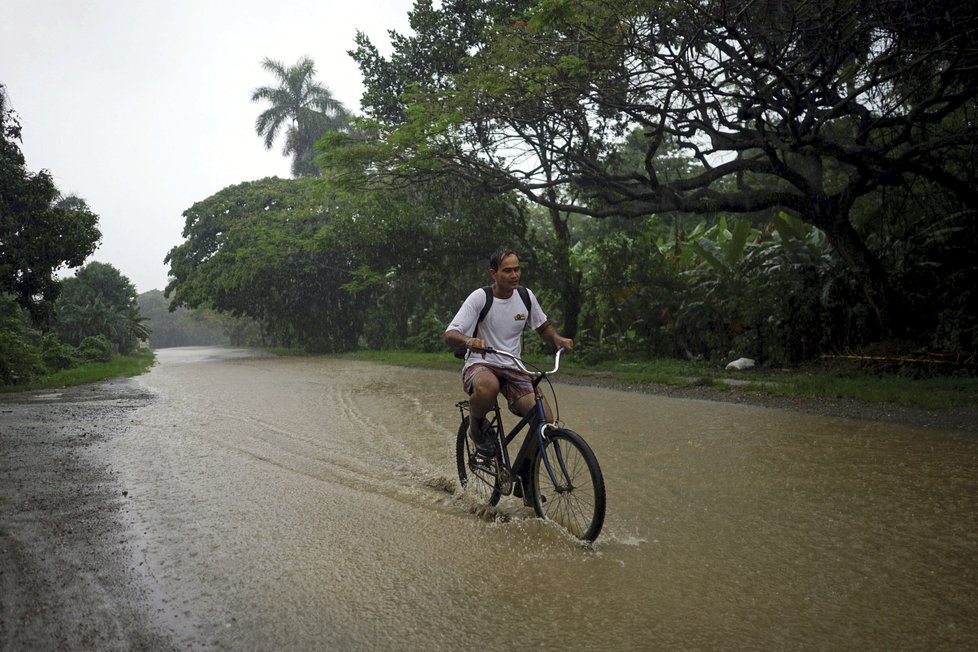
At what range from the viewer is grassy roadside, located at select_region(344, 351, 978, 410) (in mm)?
8984

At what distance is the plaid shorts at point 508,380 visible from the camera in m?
4.92

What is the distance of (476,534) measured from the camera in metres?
4.54

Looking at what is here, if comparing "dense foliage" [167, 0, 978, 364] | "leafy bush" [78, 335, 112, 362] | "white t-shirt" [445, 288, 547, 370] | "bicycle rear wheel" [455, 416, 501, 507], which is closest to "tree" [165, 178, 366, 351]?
"leafy bush" [78, 335, 112, 362]

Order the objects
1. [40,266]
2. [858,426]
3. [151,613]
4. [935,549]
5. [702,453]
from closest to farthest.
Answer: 1. [151,613]
2. [935,549]
3. [702,453]
4. [858,426]
5. [40,266]

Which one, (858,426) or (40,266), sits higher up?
(40,266)

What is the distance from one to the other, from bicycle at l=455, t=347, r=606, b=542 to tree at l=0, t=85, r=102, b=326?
14.9 metres

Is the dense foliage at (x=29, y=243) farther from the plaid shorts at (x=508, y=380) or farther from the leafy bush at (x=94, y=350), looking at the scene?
the plaid shorts at (x=508, y=380)

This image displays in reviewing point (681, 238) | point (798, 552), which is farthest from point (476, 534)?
point (681, 238)

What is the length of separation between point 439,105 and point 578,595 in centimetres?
1216

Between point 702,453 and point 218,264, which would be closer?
point 702,453

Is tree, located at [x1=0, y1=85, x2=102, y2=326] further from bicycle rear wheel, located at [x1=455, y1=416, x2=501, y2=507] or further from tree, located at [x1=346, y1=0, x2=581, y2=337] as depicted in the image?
bicycle rear wheel, located at [x1=455, y1=416, x2=501, y2=507]

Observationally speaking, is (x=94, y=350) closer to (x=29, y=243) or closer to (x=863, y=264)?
(x=29, y=243)

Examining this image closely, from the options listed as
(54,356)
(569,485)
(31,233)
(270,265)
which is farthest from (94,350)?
(569,485)

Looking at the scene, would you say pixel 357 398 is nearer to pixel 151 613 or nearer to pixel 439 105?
pixel 439 105
